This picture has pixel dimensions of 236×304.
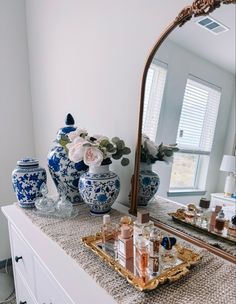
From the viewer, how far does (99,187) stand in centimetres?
84

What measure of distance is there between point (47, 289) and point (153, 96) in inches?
29.4

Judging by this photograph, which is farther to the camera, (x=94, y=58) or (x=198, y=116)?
(x=94, y=58)

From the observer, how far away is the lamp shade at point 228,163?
0.64 m

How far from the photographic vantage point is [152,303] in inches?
17.7

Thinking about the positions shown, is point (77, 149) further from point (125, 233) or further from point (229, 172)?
point (229, 172)

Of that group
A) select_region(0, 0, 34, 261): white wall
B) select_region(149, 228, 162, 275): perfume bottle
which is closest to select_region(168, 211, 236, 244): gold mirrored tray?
select_region(149, 228, 162, 275): perfume bottle

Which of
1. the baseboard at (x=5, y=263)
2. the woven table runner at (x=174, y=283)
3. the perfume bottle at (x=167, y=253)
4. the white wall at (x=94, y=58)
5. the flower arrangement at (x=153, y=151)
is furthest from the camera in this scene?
the baseboard at (x=5, y=263)

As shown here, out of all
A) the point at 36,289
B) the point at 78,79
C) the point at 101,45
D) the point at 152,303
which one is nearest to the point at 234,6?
the point at 101,45

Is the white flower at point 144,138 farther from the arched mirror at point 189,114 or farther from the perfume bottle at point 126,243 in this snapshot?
the perfume bottle at point 126,243

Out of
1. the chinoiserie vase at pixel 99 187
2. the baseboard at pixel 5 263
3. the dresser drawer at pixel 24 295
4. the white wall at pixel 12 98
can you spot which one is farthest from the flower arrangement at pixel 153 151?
the baseboard at pixel 5 263

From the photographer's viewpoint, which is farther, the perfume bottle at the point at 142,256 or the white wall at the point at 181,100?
the white wall at the point at 181,100

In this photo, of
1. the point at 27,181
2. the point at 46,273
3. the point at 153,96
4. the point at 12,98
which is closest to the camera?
the point at 46,273

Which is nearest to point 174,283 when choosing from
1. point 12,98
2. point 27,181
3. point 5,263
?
point 27,181

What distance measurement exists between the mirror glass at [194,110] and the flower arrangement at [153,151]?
0.02 metres
